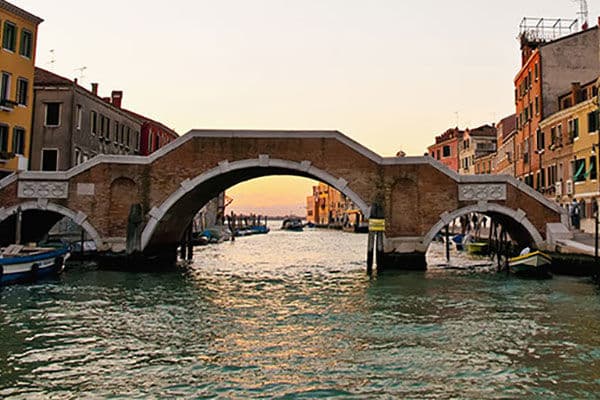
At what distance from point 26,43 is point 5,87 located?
2.49m

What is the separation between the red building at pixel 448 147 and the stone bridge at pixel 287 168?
121ft

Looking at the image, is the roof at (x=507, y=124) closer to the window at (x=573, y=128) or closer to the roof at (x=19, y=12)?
the window at (x=573, y=128)

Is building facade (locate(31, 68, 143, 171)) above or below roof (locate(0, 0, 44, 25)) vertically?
below

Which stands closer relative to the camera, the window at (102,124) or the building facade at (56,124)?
the building facade at (56,124)

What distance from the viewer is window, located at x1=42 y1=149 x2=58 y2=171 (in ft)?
83.2

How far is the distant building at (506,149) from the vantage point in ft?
118

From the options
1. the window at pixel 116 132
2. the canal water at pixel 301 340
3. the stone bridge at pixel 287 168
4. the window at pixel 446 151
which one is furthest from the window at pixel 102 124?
the window at pixel 446 151

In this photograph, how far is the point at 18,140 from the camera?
2350 cm

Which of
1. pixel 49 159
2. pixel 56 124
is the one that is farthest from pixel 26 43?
pixel 49 159

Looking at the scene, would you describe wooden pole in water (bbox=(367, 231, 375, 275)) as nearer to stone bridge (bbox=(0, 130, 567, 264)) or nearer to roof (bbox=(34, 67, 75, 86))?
stone bridge (bbox=(0, 130, 567, 264))

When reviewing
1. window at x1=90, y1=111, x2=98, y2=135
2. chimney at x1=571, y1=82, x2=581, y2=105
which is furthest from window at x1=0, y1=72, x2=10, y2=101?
chimney at x1=571, y1=82, x2=581, y2=105

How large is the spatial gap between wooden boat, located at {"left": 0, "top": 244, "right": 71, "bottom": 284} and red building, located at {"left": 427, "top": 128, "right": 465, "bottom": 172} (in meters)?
44.4

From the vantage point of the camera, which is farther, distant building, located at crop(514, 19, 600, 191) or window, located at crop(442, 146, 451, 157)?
window, located at crop(442, 146, 451, 157)

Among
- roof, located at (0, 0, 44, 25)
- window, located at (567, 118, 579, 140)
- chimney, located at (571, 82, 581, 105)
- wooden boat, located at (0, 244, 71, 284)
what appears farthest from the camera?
chimney, located at (571, 82, 581, 105)
